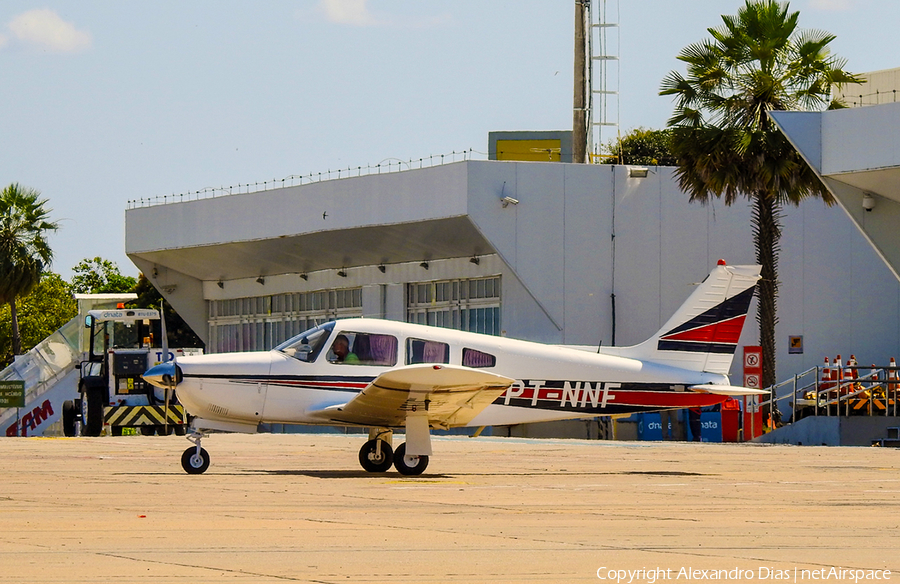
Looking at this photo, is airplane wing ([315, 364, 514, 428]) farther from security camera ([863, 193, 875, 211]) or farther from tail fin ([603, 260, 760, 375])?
security camera ([863, 193, 875, 211])

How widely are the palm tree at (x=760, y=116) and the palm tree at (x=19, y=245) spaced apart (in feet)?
114

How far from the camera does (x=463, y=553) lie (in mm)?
8227

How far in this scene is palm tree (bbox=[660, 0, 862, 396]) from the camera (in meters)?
32.5

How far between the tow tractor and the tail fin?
13.7 metres

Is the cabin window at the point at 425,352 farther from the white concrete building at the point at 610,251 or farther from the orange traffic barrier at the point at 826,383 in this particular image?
Result: the white concrete building at the point at 610,251

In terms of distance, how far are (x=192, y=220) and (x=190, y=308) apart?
22.8ft

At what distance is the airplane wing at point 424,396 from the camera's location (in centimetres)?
1482

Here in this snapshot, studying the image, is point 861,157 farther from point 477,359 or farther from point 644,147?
point 644,147

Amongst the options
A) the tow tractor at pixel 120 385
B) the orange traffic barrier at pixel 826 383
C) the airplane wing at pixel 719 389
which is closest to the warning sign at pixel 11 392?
the tow tractor at pixel 120 385

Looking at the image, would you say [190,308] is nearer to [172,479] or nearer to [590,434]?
[590,434]

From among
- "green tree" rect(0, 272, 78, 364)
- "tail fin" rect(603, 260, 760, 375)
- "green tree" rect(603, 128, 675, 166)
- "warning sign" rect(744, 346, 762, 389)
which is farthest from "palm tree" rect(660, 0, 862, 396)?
"green tree" rect(0, 272, 78, 364)

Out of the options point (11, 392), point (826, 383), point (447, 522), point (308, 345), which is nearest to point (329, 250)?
point (11, 392)

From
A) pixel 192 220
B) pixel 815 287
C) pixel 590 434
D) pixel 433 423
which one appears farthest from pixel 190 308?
pixel 433 423

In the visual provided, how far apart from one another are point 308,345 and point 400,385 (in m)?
1.78
